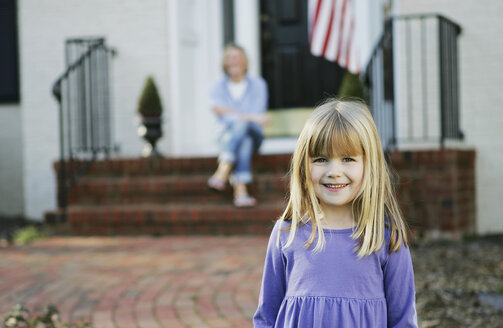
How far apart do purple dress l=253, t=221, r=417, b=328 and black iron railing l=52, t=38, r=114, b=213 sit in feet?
15.4

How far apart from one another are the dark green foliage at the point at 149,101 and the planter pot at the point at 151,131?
0.06 m

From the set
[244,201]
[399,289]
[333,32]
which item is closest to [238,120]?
[244,201]

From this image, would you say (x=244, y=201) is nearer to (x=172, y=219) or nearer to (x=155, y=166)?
(x=172, y=219)

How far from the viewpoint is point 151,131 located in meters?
6.19

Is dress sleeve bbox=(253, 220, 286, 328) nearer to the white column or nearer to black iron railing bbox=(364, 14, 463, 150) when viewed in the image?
black iron railing bbox=(364, 14, 463, 150)

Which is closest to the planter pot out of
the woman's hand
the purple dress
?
the woman's hand

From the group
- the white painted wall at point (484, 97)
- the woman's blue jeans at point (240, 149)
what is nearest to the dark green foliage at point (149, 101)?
the woman's blue jeans at point (240, 149)

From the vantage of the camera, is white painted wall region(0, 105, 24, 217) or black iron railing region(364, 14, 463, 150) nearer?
black iron railing region(364, 14, 463, 150)

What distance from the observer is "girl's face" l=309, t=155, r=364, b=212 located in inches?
65.2

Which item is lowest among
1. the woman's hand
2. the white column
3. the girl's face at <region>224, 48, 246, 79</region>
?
the woman's hand

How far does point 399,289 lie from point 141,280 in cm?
245

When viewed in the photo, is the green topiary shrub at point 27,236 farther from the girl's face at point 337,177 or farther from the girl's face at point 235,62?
the girl's face at point 337,177

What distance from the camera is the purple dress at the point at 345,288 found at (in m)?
1.62

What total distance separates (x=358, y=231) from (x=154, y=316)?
171 centimetres
